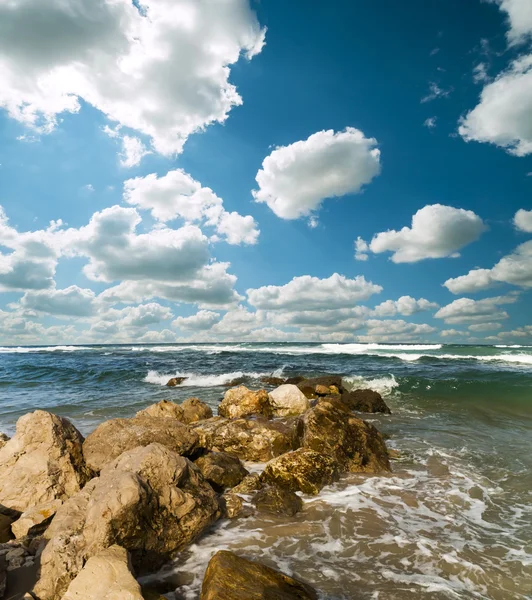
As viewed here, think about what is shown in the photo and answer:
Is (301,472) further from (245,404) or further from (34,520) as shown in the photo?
(245,404)

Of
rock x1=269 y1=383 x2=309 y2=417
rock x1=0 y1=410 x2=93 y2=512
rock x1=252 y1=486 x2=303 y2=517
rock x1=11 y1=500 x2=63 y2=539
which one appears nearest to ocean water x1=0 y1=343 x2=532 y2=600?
rock x1=252 y1=486 x2=303 y2=517

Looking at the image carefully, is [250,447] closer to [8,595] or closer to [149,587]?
[149,587]

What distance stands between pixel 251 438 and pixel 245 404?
3.32 meters

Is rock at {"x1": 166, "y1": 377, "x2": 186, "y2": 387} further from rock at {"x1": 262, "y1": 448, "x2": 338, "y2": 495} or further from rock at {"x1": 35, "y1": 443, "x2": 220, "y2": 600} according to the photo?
rock at {"x1": 35, "y1": 443, "x2": 220, "y2": 600}

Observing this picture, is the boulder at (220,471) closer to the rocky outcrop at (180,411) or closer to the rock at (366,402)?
the rocky outcrop at (180,411)

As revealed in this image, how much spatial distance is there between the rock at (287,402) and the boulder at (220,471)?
14.8 feet

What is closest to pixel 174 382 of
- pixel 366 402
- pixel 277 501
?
pixel 366 402

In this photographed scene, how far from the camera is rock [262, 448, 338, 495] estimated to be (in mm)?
5949

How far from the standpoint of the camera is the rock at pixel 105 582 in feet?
9.42

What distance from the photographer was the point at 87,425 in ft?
34.6

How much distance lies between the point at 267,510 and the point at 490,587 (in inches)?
111

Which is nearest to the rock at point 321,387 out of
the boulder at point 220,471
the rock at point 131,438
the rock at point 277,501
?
the boulder at point 220,471

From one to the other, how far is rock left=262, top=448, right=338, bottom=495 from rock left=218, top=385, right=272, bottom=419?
4.45 meters

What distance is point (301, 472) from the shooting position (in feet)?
19.9
